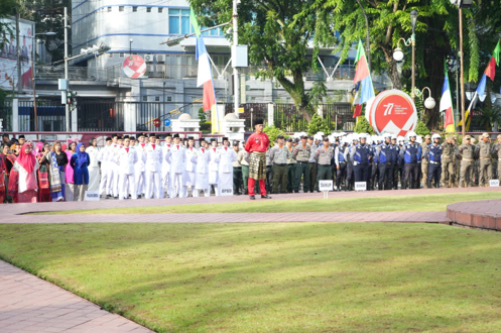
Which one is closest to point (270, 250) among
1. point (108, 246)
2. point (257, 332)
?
point (108, 246)

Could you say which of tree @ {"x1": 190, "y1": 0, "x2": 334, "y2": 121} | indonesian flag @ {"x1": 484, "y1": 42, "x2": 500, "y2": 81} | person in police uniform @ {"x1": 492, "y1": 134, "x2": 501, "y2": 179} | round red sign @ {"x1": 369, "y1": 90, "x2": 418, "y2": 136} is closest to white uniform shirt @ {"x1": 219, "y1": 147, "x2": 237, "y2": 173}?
round red sign @ {"x1": 369, "y1": 90, "x2": 418, "y2": 136}

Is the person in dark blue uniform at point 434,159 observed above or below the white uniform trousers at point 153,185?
above

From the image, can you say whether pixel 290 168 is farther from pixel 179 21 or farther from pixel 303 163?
pixel 179 21

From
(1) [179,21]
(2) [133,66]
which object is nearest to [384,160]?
(2) [133,66]

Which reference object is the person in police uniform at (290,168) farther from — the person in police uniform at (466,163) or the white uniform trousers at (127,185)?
the person in police uniform at (466,163)

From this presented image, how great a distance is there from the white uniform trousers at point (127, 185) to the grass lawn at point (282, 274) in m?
11.6

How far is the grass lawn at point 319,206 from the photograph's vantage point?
1781cm

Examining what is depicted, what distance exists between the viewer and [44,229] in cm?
1462

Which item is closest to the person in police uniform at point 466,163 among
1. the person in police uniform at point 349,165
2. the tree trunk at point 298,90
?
the person in police uniform at point 349,165

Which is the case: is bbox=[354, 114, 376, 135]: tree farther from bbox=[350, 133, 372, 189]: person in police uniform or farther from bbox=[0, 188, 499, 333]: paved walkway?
bbox=[0, 188, 499, 333]: paved walkway

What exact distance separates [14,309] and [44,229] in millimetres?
6542

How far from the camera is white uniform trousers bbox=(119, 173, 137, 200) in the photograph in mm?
25845

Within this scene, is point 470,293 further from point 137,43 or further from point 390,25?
point 137,43

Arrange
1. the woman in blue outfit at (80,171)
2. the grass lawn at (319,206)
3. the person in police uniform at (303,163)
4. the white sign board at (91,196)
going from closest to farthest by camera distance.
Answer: the grass lawn at (319,206) → the white sign board at (91,196) → the woman in blue outfit at (80,171) → the person in police uniform at (303,163)
